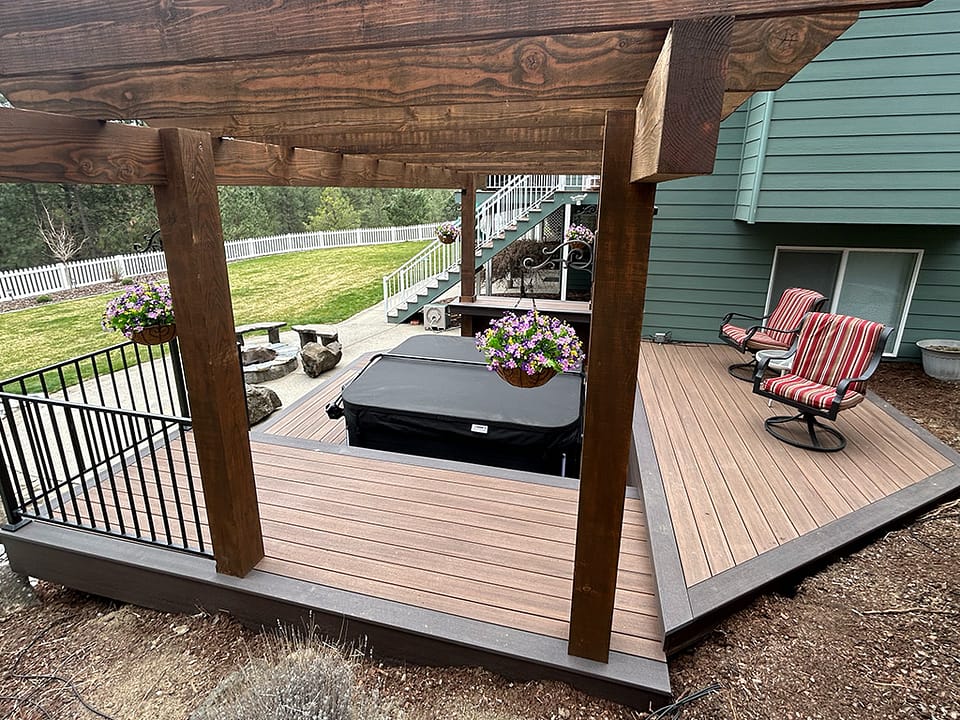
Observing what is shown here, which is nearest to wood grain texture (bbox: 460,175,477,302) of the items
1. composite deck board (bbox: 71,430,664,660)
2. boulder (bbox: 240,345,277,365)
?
boulder (bbox: 240,345,277,365)

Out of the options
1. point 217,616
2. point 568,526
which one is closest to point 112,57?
point 217,616

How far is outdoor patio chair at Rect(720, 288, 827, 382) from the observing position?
17.6 ft

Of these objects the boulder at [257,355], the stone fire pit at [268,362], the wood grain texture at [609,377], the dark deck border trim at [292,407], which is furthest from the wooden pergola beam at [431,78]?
the boulder at [257,355]

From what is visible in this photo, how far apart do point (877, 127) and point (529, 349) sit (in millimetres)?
4856

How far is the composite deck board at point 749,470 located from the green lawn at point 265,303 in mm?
9771

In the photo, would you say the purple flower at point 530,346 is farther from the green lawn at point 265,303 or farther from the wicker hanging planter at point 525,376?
the green lawn at point 265,303

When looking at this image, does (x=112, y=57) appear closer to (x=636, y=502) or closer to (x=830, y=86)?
(x=636, y=502)

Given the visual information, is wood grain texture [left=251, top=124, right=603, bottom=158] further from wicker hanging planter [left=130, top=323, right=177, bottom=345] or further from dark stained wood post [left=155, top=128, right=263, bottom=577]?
wicker hanging planter [left=130, top=323, right=177, bottom=345]

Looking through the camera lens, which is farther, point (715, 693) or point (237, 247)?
point (237, 247)

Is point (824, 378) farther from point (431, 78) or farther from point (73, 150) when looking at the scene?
point (73, 150)

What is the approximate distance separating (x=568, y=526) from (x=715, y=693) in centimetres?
104

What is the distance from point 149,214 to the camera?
20500 mm

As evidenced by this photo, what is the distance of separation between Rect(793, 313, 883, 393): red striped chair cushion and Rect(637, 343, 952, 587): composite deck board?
503 mm

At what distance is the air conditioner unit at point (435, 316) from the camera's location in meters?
10.8
